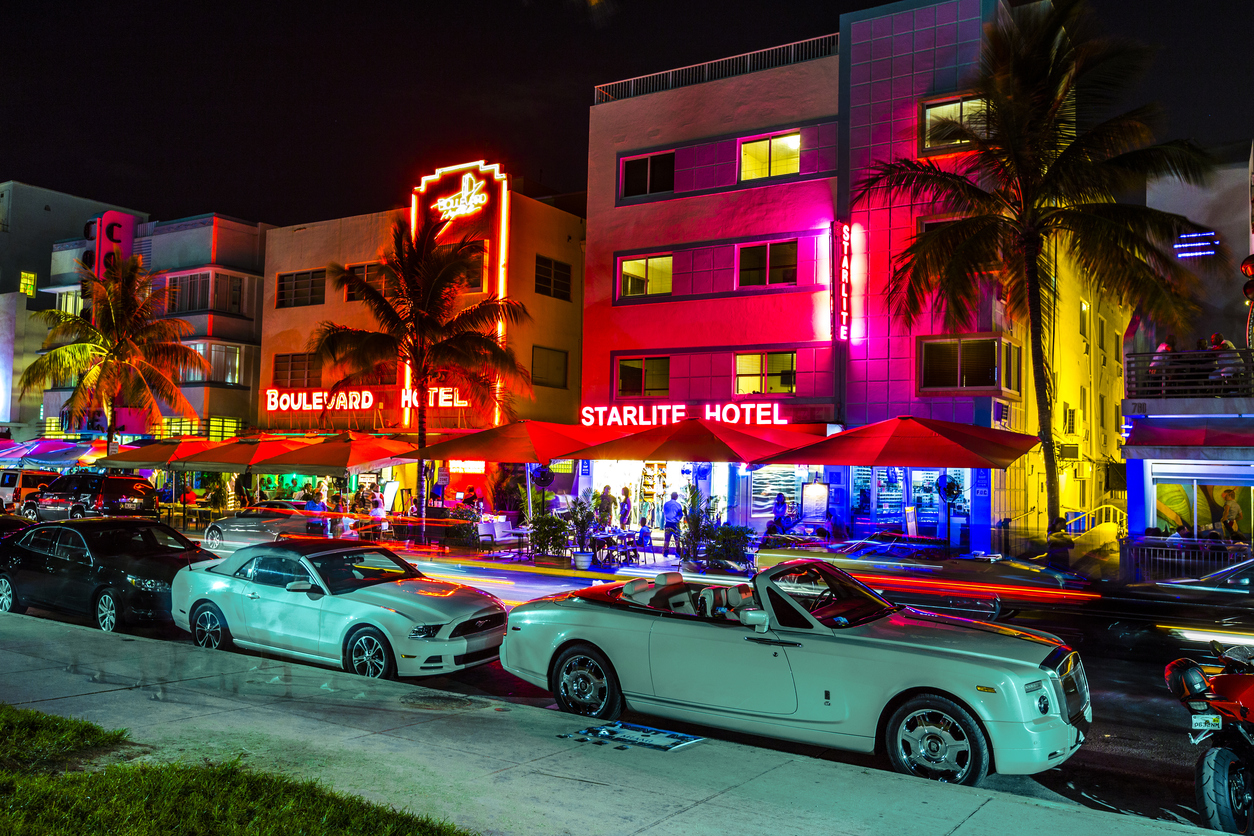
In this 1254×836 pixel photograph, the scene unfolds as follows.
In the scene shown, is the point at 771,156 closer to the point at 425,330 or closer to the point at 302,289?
the point at 425,330

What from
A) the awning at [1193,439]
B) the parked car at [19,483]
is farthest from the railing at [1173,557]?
the parked car at [19,483]

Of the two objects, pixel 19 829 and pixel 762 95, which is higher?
pixel 762 95

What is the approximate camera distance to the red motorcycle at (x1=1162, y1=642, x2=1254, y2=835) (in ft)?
17.6

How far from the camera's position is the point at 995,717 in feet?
19.9

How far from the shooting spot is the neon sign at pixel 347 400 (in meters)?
31.1

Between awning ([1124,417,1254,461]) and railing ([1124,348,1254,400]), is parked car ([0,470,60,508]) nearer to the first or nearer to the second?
awning ([1124,417,1254,461])

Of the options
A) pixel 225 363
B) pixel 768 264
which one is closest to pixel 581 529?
pixel 768 264

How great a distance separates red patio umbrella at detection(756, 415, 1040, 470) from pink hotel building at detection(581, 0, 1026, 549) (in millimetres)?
5186

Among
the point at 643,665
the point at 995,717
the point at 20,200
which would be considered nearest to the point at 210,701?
the point at 643,665

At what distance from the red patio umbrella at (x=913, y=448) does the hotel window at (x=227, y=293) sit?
3109cm

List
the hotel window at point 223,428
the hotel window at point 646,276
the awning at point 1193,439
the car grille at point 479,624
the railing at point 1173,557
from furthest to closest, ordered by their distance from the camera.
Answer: the hotel window at point 223,428 < the hotel window at point 646,276 < the awning at point 1193,439 < the railing at point 1173,557 < the car grille at point 479,624

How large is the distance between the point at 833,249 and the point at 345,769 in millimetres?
20923

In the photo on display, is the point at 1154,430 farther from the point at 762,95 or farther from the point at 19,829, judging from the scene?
the point at 19,829

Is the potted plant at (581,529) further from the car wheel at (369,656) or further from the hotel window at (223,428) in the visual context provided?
the hotel window at (223,428)
